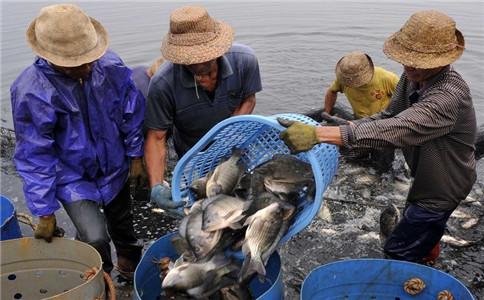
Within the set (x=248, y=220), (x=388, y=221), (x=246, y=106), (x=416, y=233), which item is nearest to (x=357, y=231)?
(x=388, y=221)

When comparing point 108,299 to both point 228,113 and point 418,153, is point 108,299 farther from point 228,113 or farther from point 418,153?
point 418,153

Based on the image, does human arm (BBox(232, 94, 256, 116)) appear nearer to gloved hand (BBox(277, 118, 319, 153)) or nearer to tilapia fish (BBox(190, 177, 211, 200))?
tilapia fish (BBox(190, 177, 211, 200))

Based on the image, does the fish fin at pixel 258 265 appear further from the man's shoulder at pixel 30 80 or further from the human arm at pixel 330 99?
the human arm at pixel 330 99

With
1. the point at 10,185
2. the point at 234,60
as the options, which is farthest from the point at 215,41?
the point at 10,185

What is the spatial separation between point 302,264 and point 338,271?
1771mm

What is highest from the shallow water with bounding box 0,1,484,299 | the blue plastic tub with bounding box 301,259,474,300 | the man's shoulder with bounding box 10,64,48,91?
the man's shoulder with bounding box 10,64,48,91

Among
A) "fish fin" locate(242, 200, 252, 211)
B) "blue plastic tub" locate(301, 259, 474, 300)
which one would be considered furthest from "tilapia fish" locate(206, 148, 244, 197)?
"blue plastic tub" locate(301, 259, 474, 300)

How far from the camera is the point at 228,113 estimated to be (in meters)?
4.56

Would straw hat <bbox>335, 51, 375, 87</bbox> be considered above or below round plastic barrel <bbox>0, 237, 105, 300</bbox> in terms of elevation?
above

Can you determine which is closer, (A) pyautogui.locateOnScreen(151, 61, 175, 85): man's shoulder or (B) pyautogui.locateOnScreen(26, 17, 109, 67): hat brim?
(B) pyautogui.locateOnScreen(26, 17, 109, 67): hat brim

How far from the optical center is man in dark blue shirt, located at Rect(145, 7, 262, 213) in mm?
3793

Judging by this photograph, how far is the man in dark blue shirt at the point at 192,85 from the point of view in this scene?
379cm

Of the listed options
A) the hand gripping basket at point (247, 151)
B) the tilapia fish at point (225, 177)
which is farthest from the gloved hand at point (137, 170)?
the tilapia fish at point (225, 177)

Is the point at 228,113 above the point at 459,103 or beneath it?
beneath
